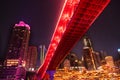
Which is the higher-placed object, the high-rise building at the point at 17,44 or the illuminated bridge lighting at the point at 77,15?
the high-rise building at the point at 17,44

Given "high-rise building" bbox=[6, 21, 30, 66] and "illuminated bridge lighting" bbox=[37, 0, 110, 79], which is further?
"high-rise building" bbox=[6, 21, 30, 66]

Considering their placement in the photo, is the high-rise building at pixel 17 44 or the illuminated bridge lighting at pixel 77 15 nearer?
the illuminated bridge lighting at pixel 77 15

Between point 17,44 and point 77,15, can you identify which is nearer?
point 77,15

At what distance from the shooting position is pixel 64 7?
1262 centimetres

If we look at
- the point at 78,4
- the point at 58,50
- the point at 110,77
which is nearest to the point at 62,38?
the point at 58,50

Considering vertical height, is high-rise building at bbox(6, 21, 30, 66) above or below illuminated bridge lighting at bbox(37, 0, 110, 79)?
above

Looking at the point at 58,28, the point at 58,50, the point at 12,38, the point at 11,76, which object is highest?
the point at 12,38

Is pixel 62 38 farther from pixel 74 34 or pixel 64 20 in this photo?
pixel 64 20

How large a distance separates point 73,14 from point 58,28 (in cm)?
462

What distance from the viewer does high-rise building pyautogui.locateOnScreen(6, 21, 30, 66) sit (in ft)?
377

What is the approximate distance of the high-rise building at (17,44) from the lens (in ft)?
377

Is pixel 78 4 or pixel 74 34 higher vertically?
pixel 78 4

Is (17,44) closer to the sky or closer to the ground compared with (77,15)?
closer to the sky

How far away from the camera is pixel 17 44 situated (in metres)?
135
